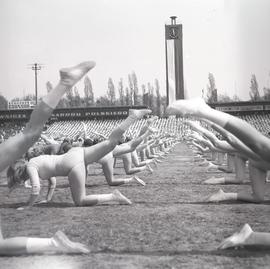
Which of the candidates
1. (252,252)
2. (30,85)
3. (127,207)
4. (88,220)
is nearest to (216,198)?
(127,207)

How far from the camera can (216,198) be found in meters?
4.79

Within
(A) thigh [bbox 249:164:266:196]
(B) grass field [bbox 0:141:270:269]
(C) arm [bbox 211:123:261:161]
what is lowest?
(B) grass field [bbox 0:141:270:269]


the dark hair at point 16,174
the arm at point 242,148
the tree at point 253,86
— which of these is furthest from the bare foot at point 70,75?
the tree at point 253,86

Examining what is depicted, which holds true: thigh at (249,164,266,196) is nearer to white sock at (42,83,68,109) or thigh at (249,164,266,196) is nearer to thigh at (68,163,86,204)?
thigh at (68,163,86,204)

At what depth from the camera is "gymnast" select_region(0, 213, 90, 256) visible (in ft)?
8.96

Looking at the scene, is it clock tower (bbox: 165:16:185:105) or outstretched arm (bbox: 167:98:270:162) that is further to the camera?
clock tower (bbox: 165:16:185:105)

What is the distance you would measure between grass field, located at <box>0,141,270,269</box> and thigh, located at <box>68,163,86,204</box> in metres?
0.14

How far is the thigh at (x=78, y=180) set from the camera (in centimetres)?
434

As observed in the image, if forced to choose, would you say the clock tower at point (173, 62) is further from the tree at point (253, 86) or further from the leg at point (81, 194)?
the leg at point (81, 194)

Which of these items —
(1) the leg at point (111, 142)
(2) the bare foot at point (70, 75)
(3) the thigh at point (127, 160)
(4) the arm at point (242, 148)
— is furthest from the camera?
(3) the thigh at point (127, 160)

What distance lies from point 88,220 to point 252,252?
1619 mm

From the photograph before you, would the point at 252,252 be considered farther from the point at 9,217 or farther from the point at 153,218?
the point at 9,217

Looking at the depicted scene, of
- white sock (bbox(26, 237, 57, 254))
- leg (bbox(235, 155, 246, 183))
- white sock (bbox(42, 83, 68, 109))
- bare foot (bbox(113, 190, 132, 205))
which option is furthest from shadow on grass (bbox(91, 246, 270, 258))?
leg (bbox(235, 155, 246, 183))

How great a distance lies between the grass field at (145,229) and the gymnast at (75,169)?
11cm
